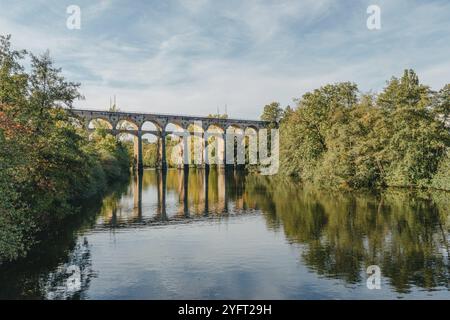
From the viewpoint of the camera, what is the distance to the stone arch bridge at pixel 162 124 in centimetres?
8477

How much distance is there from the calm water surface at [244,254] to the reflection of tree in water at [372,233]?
0.06 metres

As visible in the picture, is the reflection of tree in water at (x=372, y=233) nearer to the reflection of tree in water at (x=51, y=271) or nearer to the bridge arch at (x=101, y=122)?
the reflection of tree in water at (x=51, y=271)

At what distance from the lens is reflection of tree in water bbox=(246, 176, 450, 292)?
52.3 feet

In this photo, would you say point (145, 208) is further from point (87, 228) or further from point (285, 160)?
point (285, 160)

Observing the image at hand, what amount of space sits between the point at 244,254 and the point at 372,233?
777 cm

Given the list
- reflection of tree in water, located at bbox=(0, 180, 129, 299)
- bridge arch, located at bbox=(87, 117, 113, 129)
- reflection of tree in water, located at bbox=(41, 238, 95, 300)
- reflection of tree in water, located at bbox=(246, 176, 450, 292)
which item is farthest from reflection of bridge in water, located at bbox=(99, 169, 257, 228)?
bridge arch, located at bbox=(87, 117, 113, 129)

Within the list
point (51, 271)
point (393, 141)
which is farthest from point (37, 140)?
point (393, 141)

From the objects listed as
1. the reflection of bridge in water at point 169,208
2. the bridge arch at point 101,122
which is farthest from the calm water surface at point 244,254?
the bridge arch at point 101,122

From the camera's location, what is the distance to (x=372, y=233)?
73.3 ft

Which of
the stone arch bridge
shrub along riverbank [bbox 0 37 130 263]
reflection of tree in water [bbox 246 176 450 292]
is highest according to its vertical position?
the stone arch bridge

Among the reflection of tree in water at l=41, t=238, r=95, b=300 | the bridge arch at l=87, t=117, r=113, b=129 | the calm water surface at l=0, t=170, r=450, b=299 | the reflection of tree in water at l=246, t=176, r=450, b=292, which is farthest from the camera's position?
the bridge arch at l=87, t=117, r=113, b=129

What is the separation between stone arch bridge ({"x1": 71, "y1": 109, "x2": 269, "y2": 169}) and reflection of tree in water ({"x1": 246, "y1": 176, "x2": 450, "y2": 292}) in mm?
54023

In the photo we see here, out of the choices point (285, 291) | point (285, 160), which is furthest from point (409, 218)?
point (285, 160)

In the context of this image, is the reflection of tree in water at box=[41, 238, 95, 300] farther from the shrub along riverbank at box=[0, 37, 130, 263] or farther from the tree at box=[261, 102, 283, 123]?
the tree at box=[261, 102, 283, 123]
